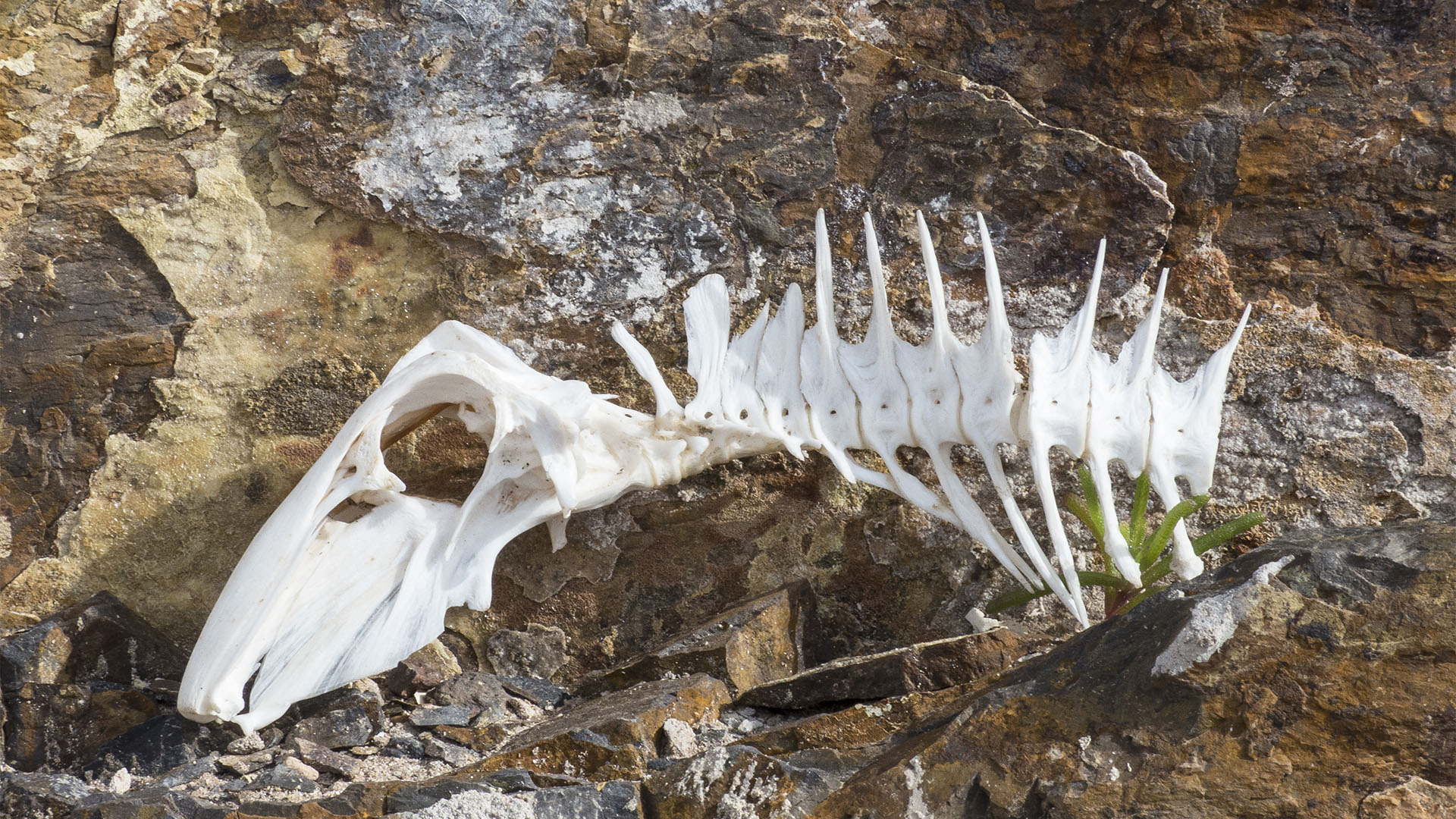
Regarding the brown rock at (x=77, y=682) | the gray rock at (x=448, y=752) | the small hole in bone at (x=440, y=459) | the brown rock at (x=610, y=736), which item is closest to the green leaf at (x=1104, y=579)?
the brown rock at (x=610, y=736)

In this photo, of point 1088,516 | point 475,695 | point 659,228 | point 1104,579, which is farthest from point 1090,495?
point 475,695

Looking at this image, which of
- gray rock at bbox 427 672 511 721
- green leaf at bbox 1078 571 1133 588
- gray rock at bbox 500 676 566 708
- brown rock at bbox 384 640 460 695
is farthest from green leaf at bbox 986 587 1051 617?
brown rock at bbox 384 640 460 695

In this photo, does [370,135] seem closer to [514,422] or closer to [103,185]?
[103,185]

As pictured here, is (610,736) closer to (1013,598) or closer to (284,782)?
(284,782)

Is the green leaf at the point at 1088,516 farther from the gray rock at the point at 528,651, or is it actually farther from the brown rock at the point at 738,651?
the gray rock at the point at 528,651

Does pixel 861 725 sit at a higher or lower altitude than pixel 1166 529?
lower
